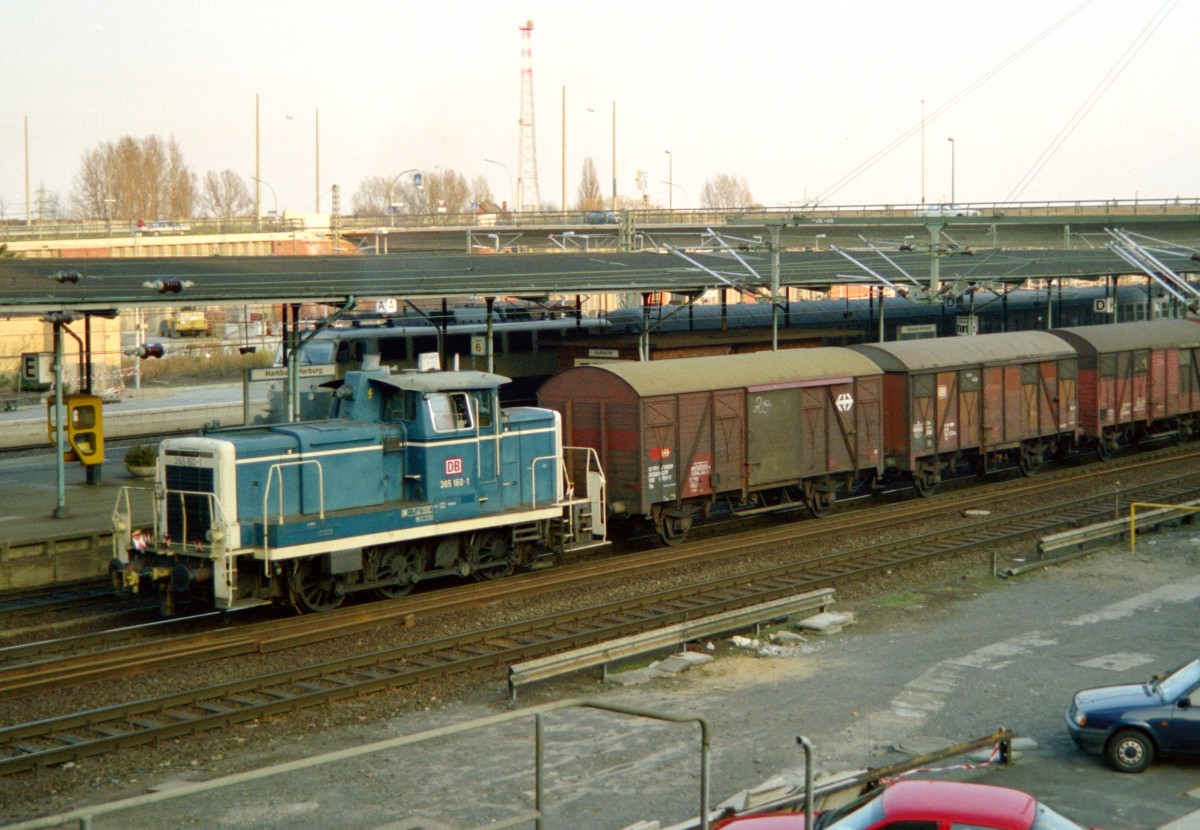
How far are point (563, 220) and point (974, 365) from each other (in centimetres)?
6118

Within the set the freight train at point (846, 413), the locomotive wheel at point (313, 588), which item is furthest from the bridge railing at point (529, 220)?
the locomotive wheel at point (313, 588)

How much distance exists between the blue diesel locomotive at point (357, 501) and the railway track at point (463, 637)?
0.69 meters

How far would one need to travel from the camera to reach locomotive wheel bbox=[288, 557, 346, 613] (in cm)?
1709

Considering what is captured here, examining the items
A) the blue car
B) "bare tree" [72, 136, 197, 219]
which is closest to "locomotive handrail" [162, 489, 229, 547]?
the blue car

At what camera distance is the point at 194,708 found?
1315 centimetres

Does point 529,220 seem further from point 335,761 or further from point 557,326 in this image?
point 335,761

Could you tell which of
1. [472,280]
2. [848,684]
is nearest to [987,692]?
[848,684]

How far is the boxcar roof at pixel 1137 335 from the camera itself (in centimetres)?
3262

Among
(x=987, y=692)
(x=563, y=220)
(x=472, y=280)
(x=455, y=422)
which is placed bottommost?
(x=987, y=692)

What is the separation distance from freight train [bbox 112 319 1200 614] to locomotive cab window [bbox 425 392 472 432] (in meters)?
0.03

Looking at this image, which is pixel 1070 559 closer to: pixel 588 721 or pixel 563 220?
pixel 588 721

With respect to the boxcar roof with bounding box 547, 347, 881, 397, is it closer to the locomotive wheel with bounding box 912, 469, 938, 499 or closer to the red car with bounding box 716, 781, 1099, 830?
the locomotive wheel with bounding box 912, 469, 938, 499

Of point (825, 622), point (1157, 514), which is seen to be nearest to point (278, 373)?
point (825, 622)

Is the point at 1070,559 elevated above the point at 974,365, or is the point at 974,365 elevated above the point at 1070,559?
the point at 974,365
